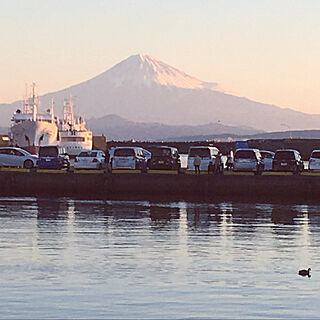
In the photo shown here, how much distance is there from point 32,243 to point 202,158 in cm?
3741

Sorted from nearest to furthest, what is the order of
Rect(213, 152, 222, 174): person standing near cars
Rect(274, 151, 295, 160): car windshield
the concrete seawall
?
the concrete seawall
Rect(213, 152, 222, 174): person standing near cars
Rect(274, 151, 295, 160): car windshield

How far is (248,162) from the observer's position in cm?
6938

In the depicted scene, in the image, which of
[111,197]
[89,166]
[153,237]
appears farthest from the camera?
[89,166]

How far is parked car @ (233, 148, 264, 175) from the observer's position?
6912 centimetres

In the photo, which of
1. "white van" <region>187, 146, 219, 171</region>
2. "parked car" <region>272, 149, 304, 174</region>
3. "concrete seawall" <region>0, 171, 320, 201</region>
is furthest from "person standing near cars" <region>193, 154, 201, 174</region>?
"parked car" <region>272, 149, 304, 174</region>

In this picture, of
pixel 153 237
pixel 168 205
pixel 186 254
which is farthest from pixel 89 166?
pixel 186 254

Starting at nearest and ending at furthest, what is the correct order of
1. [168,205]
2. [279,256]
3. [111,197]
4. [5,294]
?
1. [5,294]
2. [279,256]
3. [168,205]
4. [111,197]

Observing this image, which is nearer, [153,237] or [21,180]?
[153,237]

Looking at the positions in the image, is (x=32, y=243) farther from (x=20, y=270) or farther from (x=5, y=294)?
(x=5, y=294)

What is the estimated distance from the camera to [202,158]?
71312 millimetres

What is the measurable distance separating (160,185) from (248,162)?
346 inches

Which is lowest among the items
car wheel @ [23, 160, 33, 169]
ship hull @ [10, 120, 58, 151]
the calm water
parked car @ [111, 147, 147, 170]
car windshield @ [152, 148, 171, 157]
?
the calm water

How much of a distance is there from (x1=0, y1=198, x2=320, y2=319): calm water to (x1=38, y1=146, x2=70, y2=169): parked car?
84.4ft

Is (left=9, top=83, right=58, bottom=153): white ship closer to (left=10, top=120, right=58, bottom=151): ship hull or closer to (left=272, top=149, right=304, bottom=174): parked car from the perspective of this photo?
(left=10, top=120, right=58, bottom=151): ship hull
